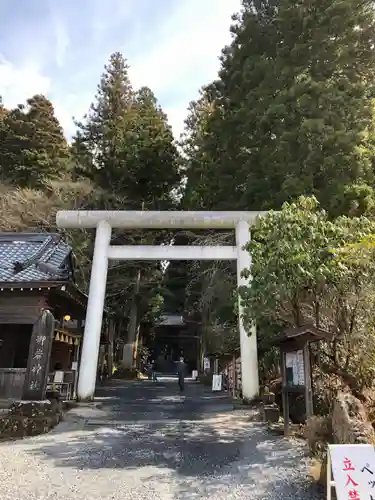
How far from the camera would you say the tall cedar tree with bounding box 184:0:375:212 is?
13359mm

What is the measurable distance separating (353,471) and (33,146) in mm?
27758

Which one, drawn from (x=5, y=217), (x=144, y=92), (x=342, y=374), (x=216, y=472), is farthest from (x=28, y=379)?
(x=144, y=92)

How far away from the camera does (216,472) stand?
5.94 meters

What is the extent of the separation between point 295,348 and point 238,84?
46.3ft

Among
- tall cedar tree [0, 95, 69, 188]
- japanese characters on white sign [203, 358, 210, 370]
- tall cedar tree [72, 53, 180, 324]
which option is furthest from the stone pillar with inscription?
japanese characters on white sign [203, 358, 210, 370]

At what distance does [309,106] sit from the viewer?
13.9m

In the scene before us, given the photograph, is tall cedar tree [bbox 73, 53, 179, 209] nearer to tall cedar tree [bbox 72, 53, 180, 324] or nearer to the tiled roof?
tall cedar tree [bbox 72, 53, 180, 324]

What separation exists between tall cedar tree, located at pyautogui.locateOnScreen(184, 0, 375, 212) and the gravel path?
826 cm

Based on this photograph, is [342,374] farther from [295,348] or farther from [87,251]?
[87,251]

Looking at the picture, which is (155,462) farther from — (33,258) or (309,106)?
(309,106)

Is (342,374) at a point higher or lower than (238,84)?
lower

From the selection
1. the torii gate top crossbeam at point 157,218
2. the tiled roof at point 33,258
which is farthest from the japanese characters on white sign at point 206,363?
the tiled roof at point 33,258

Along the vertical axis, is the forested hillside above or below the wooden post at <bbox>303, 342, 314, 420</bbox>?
above

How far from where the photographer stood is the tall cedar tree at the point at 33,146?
2567 centimetres
